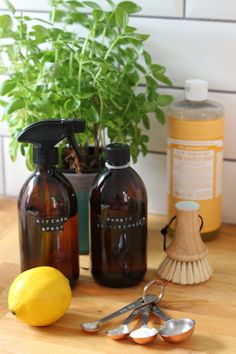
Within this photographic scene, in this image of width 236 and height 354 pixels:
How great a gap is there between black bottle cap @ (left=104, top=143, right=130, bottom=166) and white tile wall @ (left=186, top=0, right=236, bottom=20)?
13.2 inches

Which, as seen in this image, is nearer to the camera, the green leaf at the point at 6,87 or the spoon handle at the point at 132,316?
the spoon handle at the point at 132,316

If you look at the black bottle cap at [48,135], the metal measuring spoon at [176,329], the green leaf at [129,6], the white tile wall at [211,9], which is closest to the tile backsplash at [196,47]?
the white tile wall at [211,9]

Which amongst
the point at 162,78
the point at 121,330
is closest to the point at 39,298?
the point at 121,330

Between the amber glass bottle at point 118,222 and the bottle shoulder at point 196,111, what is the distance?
19cm

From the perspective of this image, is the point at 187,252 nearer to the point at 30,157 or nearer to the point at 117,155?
the point at 117,155

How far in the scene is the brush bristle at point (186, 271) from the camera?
115 cm

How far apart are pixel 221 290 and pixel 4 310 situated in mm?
329

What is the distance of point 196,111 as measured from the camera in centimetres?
125

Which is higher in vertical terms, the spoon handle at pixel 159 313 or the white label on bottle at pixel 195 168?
the white label on bottle at pixel 195 168

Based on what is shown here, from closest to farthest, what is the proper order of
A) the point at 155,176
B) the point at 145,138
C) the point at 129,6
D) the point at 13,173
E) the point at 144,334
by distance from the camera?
the point at 144,334 < the point at 129,6 < the point at 145,138 < the point at 155,176 < the point at 13,173

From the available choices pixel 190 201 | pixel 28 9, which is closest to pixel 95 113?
pixel 190 201

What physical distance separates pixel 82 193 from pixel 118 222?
0.43 feet

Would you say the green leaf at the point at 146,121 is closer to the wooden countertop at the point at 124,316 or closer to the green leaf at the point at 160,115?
the green leaf at the point at 160,115

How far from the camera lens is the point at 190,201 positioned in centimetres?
124
